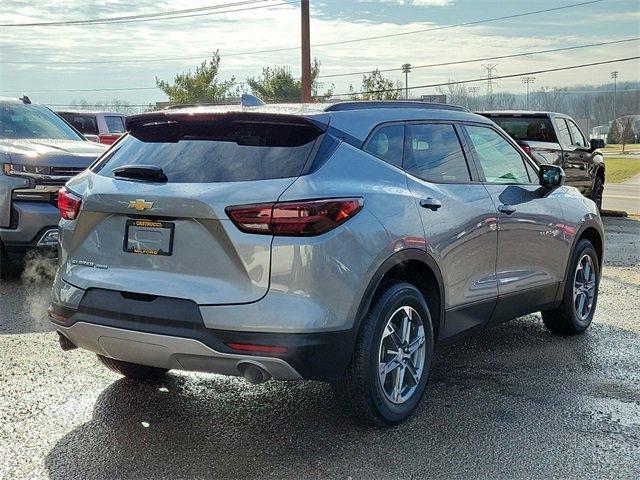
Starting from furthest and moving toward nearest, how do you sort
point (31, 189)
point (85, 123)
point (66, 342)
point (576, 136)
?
point (85, 123) → point (576, 136) → point (31, 189) → point (66, 342)

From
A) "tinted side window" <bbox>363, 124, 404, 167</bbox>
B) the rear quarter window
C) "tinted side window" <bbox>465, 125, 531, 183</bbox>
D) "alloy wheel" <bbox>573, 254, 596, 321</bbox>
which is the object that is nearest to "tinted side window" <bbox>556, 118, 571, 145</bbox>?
"alloy wheel" <bbox>573, 254, 596, 321</bbox>

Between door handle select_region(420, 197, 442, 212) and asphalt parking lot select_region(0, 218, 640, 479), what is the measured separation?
119 cm

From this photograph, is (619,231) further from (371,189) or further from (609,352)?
(371,189)

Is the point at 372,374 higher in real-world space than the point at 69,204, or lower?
lower

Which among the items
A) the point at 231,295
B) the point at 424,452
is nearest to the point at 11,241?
the point at 231,295

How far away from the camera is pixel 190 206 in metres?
3.61

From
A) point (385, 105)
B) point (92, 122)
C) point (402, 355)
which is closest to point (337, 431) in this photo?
point (402, 355)

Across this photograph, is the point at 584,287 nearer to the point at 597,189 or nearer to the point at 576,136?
the point at 576,136

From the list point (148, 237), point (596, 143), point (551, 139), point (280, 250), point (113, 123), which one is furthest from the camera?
point (113, 123)

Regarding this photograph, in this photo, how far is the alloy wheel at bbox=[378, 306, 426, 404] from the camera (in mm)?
4094

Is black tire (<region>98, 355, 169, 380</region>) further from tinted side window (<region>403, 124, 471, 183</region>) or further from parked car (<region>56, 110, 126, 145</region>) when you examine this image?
parked car (<region>56, 110, 126, 145</region>)

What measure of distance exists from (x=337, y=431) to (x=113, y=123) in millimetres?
14611

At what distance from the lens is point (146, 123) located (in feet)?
14.0

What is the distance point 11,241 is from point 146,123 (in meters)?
3.80
